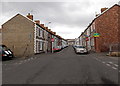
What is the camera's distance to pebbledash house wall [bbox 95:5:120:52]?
21.5 metres

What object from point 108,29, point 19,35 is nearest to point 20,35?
point 19,35

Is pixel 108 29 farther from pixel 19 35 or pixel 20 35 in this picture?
pixel 19 35

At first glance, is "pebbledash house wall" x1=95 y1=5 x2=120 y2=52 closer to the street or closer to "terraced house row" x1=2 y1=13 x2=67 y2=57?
"terraced house row" x1=2 y1=13 x2=67 y2=57

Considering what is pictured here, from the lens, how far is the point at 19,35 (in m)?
20.1

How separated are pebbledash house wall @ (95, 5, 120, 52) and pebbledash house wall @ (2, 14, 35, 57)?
1338cm

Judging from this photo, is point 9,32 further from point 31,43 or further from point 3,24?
point 31,43

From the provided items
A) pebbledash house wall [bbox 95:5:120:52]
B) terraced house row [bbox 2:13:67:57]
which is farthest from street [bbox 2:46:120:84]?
pebbledash house wall [bbox 95:5:120:52]

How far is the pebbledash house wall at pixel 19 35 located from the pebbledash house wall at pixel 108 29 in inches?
527

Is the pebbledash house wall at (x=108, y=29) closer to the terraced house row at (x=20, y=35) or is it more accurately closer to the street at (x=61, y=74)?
the terraced house row at (x=20, y=35)

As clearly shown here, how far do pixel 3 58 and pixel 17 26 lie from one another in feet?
29.3

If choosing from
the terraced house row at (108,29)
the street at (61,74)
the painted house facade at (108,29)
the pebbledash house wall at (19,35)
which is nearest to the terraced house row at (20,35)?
the pebbledash house wall at (19,35)

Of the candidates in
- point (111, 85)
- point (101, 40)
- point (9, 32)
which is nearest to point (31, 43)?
point (9, 32)

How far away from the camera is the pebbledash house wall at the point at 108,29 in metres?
21.5

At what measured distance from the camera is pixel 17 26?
66.3 feet
